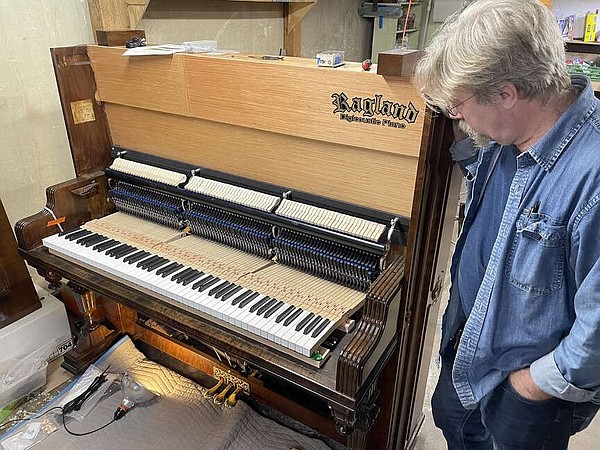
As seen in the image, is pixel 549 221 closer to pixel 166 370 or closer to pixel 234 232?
pixel 234 232

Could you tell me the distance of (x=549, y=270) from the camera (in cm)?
93

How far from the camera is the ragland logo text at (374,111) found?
3.68 feet

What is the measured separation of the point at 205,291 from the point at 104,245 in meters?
0.49

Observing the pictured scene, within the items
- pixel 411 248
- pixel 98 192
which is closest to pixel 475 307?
pixel 411 248

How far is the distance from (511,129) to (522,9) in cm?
22

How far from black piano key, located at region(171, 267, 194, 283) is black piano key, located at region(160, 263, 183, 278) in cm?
3

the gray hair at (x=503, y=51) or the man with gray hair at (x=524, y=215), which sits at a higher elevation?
the gray hair at (x=503, y=51)

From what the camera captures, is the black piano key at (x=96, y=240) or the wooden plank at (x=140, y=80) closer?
the wooden plank at (x=140, y=80)

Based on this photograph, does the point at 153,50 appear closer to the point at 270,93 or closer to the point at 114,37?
the point at 114,37

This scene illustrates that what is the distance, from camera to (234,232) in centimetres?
153

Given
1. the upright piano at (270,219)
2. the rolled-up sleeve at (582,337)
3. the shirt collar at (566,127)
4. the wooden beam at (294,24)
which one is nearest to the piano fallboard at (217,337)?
the upright piano at (270,219)

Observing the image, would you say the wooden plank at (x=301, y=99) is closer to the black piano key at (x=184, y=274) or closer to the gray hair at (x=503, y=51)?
the gray hair at (x=503, y=51)

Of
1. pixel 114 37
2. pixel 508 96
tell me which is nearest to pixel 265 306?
pixel 508 96

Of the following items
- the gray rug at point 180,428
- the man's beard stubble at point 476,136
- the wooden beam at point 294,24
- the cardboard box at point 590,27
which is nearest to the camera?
the man's beard stubble at point 476,136
